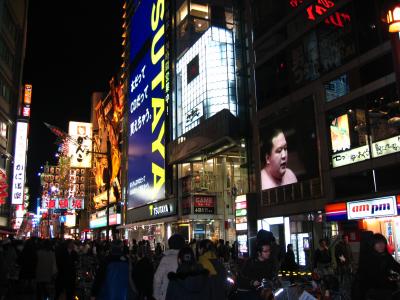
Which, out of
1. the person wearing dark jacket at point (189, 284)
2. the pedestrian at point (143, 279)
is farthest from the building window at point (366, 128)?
the person wearing dark jacket at point (189, 284)

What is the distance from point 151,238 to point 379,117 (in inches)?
1187

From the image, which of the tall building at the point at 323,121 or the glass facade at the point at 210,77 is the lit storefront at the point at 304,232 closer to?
the tall building at the point at 323,121

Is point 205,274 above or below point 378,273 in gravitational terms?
above

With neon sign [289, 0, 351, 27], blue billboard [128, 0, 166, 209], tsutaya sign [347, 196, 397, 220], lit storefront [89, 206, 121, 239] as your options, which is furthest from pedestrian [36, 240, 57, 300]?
lit storefront [89, 206, 121, 239]

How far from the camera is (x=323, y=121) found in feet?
78.3

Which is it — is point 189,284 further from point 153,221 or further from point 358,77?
point 153,221

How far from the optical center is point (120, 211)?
56.7 metres

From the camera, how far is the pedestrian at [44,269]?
13172 mm

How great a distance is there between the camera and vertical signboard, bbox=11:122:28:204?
4475 cm

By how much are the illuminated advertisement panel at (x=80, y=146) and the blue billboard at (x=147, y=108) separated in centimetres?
994

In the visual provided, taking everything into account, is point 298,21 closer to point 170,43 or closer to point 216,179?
point 216,179

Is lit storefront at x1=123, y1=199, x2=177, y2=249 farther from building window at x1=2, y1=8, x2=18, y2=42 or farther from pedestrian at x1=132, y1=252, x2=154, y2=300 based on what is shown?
pedestrian at x1=132, y1=252, x2=154, y2=300

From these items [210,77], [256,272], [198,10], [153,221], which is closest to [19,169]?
[153,221]

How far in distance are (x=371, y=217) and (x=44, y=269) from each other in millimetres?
13380
